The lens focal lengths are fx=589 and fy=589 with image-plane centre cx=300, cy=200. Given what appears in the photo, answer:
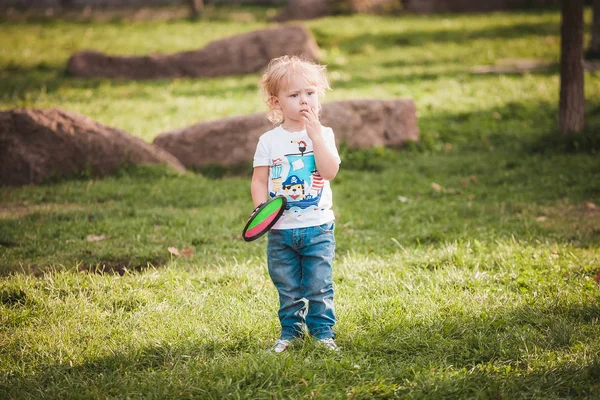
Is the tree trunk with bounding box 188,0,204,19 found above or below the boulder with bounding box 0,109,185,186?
above

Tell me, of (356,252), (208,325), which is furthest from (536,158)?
(208,325)

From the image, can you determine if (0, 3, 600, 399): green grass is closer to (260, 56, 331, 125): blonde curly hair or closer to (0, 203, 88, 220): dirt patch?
(0, 203, 88, 220): dirt patch

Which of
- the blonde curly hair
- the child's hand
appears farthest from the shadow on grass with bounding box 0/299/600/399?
the blonde curly hair

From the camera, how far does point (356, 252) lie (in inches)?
210

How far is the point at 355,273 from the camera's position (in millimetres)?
4672

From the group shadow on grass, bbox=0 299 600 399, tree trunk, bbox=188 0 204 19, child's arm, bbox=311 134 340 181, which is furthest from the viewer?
tree trunk, bbox=188 0 204 19

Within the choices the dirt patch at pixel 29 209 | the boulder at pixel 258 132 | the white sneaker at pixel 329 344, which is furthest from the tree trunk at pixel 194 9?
the white sneaker at pixel 329 344

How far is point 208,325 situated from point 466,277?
6.51ft

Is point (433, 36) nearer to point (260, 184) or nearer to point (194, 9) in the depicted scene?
point (194, 9)

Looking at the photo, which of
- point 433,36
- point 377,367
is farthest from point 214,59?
point 377,367

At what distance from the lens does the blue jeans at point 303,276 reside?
133 inches

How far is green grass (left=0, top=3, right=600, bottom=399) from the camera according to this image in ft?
10.4

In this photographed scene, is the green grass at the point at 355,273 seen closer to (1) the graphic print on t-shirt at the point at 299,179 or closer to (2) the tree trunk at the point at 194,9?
(1) the graphic print on t-shirt at the point at 299,179

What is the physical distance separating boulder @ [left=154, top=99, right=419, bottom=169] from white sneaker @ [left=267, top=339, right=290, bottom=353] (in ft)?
16.2
